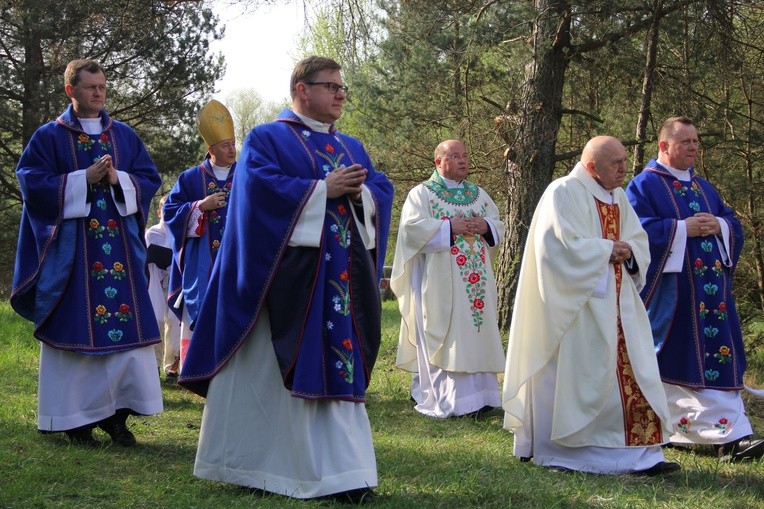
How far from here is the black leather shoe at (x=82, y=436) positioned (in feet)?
20.4

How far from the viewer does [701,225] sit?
6859mm

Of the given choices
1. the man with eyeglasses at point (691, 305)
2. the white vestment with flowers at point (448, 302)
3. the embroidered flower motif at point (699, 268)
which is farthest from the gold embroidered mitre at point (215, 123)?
the embroidered flower motif at point (699, 268)

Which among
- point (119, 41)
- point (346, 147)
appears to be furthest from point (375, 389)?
point (119, 41)

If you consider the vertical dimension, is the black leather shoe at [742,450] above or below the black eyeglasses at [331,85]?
below

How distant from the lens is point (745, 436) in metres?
6.61

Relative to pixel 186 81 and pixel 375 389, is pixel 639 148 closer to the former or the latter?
pixel 375 389

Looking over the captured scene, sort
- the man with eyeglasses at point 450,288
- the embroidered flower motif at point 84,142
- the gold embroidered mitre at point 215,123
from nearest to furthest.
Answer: the embroidered flower motif at point 84,142
the gold embroidered mitre at point 215,123
the man with eyeglasses at point 450,288

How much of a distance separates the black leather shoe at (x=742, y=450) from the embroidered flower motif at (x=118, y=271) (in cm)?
389

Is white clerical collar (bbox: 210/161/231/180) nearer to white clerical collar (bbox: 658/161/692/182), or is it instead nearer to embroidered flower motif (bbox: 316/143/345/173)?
embroidered flower motif (bbox: 316/143/345/173)

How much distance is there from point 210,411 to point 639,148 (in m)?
6.14

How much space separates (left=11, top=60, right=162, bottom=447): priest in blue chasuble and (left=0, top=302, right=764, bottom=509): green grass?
28cm

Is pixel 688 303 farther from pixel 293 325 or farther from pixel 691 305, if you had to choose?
pixel 293 325

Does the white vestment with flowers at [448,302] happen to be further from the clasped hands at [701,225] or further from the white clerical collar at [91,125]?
the white clerical collar at [91,125]

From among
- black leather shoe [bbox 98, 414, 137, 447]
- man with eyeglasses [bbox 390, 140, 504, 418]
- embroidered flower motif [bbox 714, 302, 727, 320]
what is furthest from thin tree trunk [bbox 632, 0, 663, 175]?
black leather shoe [bbox 98, 414, 137, 447]
